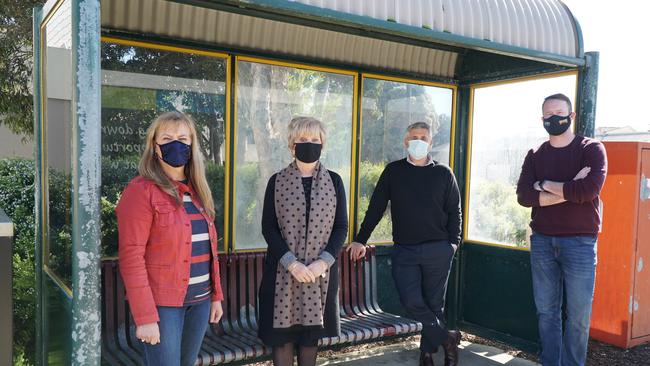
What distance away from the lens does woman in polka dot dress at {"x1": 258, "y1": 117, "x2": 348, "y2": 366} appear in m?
3.12

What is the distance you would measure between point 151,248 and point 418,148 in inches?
78.6

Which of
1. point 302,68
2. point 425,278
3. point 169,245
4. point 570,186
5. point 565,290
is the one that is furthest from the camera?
point 302,68

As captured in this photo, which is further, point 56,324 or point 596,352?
point 596,352

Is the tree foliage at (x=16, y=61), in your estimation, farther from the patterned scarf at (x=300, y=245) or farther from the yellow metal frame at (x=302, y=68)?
the patterned scarf at (x=300, y=245)

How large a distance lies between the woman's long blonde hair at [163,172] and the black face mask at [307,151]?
69cm

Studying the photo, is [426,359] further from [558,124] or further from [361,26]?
[361,26]

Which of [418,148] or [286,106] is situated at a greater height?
[286,106]

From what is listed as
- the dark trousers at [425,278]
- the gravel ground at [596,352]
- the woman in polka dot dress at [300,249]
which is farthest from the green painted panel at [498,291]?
the woman in polka dot dress at [300,249]

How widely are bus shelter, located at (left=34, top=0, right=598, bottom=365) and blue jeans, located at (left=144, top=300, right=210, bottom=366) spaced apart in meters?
0.31

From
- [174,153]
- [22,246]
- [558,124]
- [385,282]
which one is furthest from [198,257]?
[22,246]

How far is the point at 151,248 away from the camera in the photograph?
8.00 feet

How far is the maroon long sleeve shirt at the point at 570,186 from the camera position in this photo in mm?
3527

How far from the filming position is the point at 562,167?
3717mm

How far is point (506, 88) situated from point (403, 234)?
2136 mm
